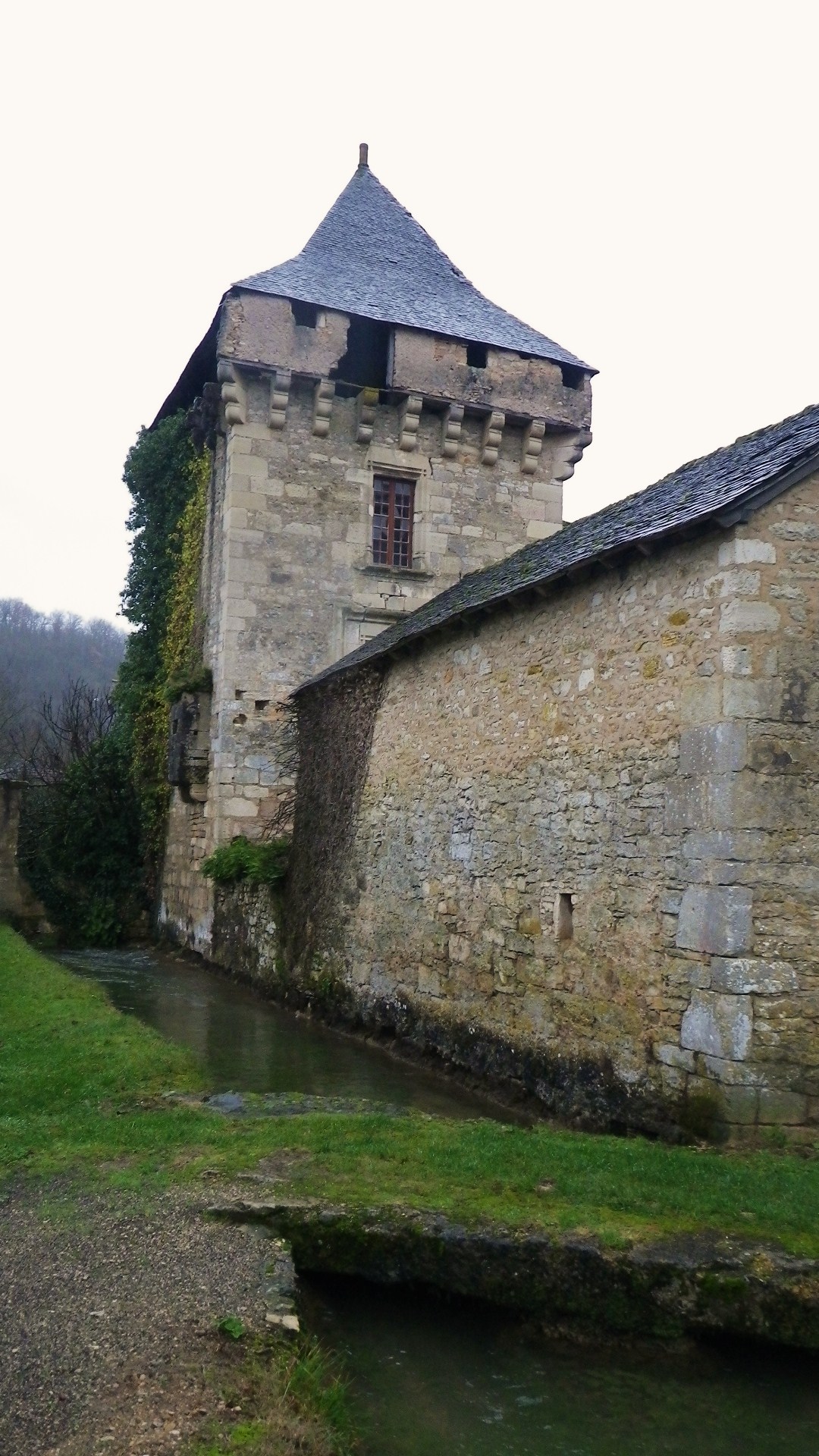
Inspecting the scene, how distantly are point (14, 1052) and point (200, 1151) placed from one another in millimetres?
2648

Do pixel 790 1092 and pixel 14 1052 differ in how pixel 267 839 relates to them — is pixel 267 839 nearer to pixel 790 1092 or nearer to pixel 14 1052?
pixel 14 1052

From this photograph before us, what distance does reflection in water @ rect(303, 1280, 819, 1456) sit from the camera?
3.67m

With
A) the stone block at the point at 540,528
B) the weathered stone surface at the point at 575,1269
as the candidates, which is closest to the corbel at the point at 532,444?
the stone block at the point at 540,528

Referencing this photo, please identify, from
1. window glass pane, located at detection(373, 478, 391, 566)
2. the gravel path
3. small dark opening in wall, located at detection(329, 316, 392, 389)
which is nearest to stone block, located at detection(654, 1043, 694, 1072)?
the gravel path

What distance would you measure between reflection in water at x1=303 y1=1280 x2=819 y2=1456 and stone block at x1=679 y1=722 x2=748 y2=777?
286 centimetres

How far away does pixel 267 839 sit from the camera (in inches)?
570

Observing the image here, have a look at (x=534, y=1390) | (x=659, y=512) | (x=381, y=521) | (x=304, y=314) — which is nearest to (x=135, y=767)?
(x=381, y=521)

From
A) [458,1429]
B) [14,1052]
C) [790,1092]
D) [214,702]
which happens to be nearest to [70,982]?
[14,1052]

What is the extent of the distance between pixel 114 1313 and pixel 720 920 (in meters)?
3.55

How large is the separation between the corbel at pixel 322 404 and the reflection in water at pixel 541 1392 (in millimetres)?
12301

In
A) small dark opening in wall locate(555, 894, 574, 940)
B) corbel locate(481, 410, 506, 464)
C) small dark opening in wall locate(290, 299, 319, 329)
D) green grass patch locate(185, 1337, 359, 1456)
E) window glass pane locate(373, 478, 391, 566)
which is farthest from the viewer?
corbel locate(481, 410, 506, 464)

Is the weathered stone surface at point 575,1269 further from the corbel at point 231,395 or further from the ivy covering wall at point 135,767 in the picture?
the ivy covering wall at point 135,767

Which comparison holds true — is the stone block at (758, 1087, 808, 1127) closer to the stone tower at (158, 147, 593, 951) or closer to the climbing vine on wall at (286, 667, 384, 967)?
the climbing vine on wall at (286, 667, 384, 967)

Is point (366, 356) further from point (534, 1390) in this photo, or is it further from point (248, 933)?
point (534, 1390)
